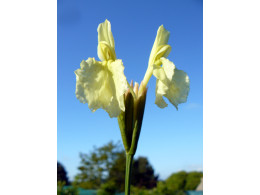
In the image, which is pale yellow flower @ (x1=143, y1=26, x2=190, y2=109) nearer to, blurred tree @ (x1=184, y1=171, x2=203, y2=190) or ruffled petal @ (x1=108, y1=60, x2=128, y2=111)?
ruffled petal @ (x1=108, y1=60, x2=128, y2=111)

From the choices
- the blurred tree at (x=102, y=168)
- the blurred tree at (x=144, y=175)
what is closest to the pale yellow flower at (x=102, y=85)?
the blurred tree at (x=102, y=168)

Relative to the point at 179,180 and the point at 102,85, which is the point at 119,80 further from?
the point at 179,180

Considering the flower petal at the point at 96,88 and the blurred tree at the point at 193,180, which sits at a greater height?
the flower petal at the point at 96,88

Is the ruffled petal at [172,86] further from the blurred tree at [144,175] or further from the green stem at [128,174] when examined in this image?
the blurred tree at [144,175]

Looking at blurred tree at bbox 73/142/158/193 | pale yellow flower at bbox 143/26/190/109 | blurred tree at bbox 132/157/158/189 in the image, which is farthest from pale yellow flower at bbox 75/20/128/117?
blurred tree at bbox 132/157/158/189
